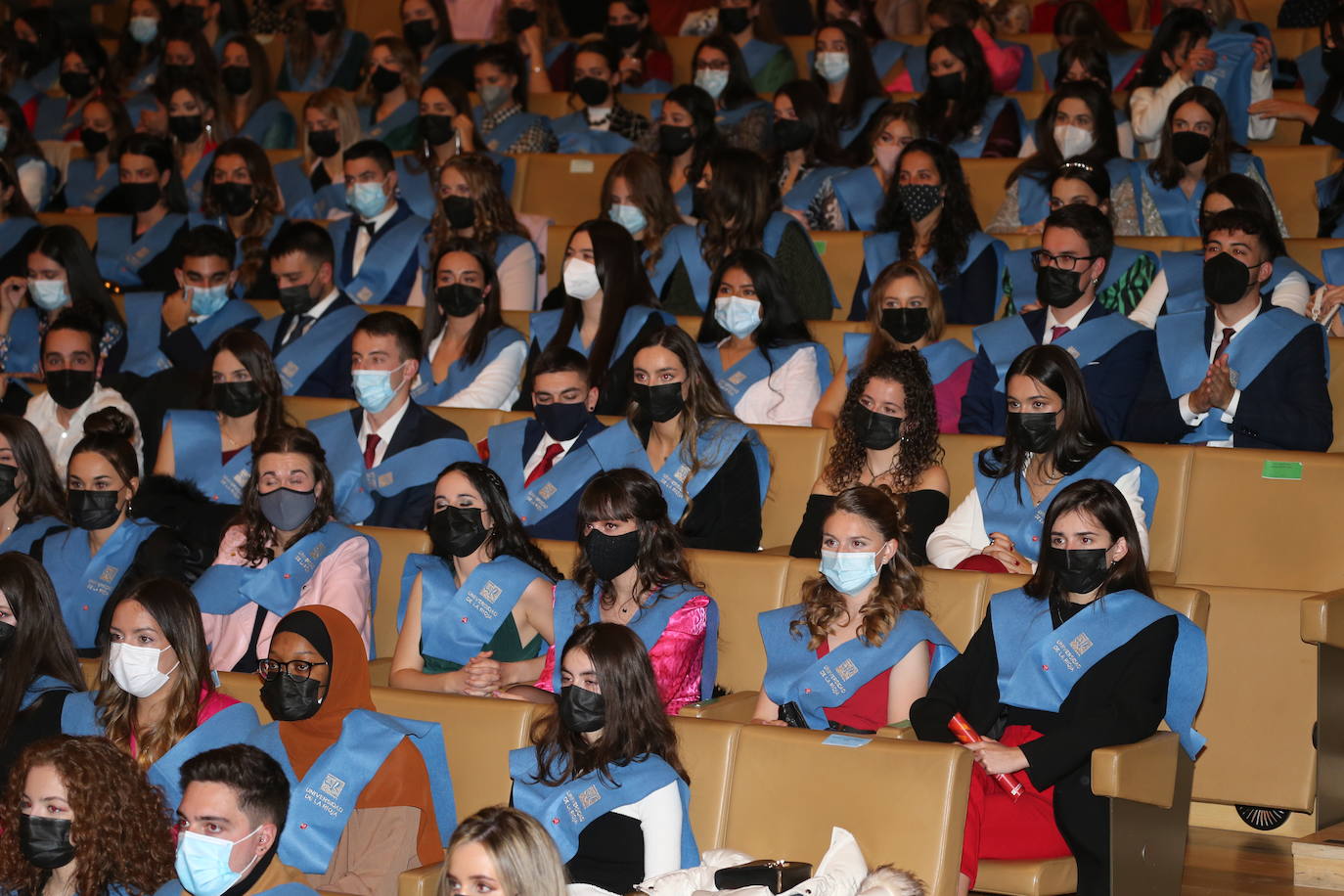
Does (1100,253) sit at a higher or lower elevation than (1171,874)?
higher

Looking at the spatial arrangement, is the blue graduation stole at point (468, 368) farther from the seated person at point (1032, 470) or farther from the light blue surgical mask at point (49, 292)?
the seated person at point (1032, 470)

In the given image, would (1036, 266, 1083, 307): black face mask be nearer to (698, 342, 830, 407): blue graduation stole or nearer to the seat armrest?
(698, 342, 830, 407): blue graduation stole

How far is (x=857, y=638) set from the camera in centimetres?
378

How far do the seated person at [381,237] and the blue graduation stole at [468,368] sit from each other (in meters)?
0.82

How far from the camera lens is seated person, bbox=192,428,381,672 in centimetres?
444

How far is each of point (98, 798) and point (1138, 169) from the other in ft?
13.7

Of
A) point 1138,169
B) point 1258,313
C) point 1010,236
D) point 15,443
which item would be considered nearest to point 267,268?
point 15,443

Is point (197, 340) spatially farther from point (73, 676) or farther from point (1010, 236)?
point (1010, 236)

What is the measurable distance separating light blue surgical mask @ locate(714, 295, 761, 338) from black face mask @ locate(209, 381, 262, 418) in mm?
1420

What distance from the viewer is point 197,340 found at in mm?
6195

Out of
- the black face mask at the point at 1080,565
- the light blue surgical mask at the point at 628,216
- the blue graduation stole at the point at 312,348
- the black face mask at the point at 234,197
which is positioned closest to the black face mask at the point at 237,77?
the black face mask at the point at 234,197

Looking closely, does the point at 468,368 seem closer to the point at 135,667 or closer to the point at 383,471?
the point at 383,471

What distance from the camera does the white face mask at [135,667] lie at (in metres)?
3.75

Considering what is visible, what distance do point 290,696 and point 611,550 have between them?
849 millimetres
